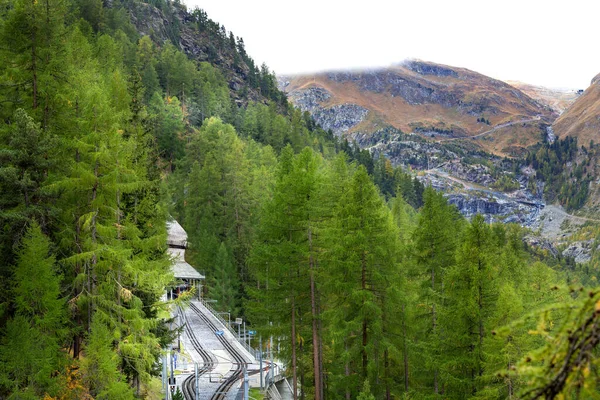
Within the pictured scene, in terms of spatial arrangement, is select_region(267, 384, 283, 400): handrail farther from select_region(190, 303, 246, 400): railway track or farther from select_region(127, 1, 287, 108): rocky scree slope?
select_region(127, 1, 287, 108): rocky scree slope

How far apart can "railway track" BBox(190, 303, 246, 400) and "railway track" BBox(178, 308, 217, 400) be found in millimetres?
1678

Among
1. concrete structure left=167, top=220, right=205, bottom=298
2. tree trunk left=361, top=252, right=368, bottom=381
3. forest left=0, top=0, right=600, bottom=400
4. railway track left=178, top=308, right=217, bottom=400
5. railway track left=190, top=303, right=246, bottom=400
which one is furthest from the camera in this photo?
concrete structure left=167, top=220, right=205, bottom=298

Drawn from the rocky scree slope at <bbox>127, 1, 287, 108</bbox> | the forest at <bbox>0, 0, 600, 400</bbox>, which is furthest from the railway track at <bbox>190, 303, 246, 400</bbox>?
the rocky scree slope at <bbox>127, 1, 287, 108</bbox>

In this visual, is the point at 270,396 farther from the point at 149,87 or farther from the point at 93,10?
the point at 93,10

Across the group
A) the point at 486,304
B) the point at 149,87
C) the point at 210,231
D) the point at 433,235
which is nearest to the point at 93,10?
the point at 149,87

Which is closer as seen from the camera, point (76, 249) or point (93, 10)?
point (76, 249)

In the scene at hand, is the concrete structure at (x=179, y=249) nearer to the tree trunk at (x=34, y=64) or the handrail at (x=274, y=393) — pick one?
the handrail at (x=274, y=393)

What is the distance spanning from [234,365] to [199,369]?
3.12 meters

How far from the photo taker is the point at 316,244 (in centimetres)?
2541

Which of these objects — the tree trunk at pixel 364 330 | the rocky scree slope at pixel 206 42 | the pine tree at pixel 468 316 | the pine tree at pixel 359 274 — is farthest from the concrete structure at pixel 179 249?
the rocky scree slope at pixel 206 42

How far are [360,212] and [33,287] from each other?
1413 cm

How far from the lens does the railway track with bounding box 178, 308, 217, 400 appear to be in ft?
108

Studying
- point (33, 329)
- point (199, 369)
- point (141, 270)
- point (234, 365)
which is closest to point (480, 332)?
point (141, 270)

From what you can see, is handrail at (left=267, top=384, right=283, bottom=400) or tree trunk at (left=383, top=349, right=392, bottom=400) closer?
tree trunk at (left=383, top=349, right=392, bottom=400)
